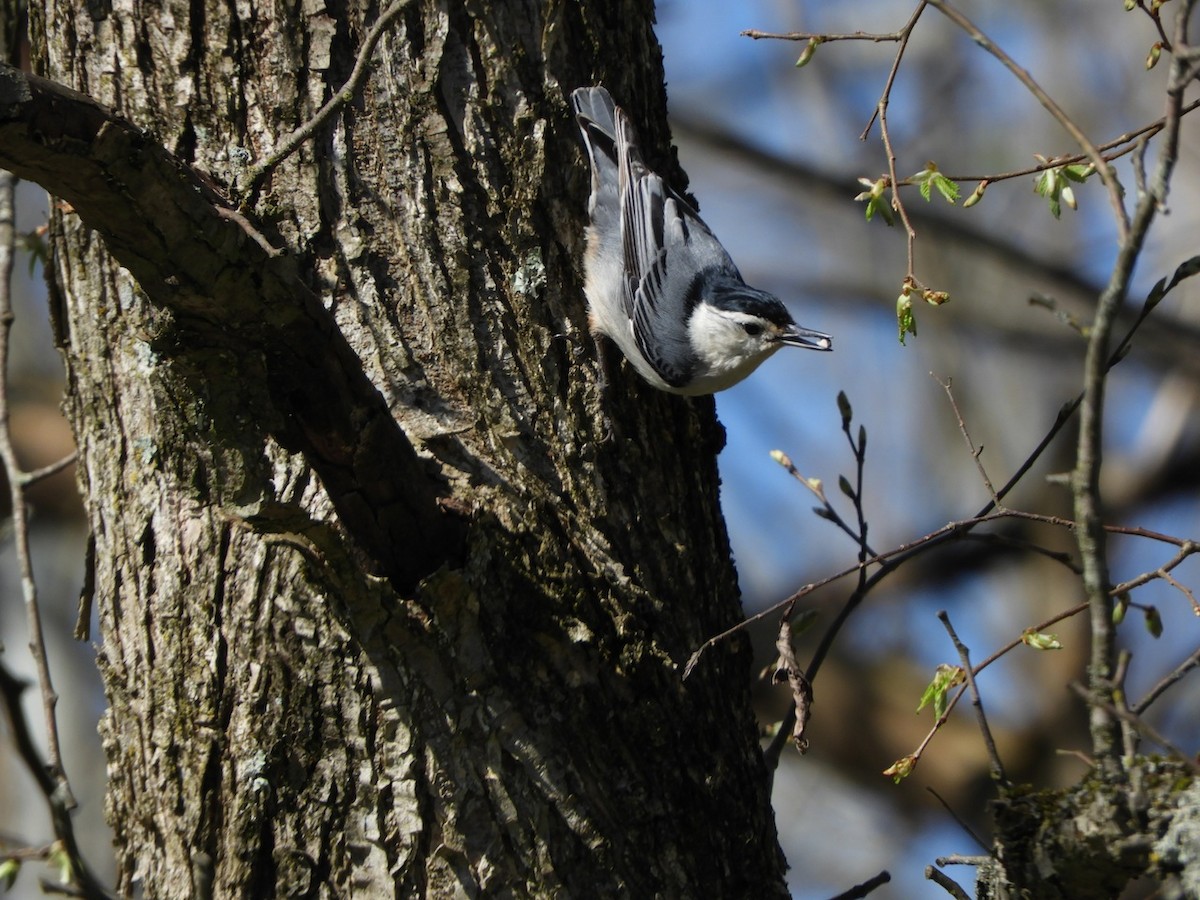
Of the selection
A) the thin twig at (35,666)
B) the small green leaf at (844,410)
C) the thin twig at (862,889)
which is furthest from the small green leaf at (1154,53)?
the thin twig at (35,666)

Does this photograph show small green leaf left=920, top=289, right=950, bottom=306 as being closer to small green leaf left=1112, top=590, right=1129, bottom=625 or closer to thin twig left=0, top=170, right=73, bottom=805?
small green leaf left=1112, top=590, right=1129, bottom=625

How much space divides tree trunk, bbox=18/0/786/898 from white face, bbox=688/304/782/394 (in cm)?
56

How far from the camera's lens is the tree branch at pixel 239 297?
4.72ft

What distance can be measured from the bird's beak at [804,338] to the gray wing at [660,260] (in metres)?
0.24

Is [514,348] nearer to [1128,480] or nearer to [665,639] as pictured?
[665,639]

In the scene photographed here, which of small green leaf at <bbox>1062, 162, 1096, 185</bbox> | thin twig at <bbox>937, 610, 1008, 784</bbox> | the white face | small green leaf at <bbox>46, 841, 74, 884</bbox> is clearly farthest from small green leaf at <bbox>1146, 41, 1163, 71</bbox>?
small green leaf at <bbox>46, 841, 74, 884</bbox>

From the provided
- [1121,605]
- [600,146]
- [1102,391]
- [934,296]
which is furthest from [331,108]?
[1121,605]

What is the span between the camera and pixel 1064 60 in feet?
30.9

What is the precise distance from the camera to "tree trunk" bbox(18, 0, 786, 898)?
70.6 inches

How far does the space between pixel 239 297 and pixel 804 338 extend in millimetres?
1582

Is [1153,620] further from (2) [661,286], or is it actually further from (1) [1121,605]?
(2) [661,286]

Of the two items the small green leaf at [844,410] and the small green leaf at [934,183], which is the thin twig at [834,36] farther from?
the small green leaf at [844,410]

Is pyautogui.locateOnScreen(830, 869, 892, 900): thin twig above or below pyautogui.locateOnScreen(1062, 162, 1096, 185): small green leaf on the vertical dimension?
below

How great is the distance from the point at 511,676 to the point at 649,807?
310 millimetres
